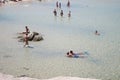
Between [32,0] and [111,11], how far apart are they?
19.7 meters

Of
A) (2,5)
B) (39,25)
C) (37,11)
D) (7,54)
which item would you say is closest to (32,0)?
(2,5)

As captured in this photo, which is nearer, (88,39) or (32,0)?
(88,39)

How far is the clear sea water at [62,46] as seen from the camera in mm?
20297

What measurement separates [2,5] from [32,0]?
10.2 m

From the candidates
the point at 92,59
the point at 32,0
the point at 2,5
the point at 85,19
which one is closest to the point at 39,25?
the point at 85,19

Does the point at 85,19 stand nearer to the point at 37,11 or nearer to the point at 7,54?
the point at 37,11

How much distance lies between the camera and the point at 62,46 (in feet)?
86.8

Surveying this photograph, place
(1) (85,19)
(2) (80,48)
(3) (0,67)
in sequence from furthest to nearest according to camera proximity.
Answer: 1. (1) (85,19)
2. (2) (80,48)
3. (3) (0,67)

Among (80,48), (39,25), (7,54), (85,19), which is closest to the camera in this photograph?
(7,54)

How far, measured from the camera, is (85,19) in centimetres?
4028

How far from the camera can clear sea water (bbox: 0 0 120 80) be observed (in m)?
20.3

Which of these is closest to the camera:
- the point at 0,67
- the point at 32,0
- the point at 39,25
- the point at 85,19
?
the point at 0,67

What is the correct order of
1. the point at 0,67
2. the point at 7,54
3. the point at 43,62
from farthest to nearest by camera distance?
the point at 7,54, the point at 43,62, the point at 0,67

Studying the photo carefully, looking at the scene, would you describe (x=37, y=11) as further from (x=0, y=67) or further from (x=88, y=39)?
(x=0, y=67)
